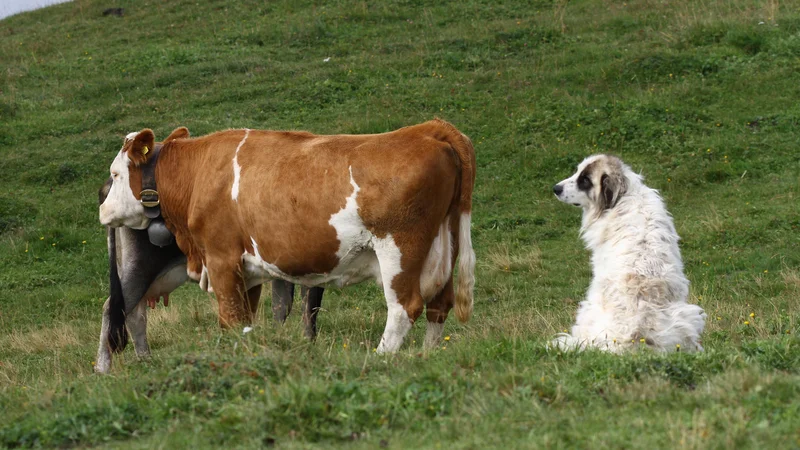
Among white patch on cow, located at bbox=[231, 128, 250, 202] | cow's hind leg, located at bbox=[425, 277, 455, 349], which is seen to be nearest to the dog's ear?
cow's hind leg, located at bbox=[425, 277, 455, 349]

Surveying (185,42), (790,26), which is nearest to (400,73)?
(185,42)

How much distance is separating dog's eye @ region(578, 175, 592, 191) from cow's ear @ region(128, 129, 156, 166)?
385 centimetres

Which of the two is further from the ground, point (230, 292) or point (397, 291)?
point (397, 291)

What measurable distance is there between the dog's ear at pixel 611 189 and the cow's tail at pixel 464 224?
1.22 m

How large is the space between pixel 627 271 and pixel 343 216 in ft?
7.25

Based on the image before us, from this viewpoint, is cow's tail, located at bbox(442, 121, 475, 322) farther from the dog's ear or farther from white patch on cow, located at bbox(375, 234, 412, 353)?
the dog's ear

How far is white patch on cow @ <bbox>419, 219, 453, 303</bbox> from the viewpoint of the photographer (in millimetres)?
7746

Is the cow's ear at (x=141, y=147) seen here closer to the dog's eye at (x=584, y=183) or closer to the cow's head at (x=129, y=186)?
the cow's head at (x=129, y=186)

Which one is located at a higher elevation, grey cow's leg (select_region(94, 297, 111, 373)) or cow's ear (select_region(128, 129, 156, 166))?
cow's ear (select_region(128, 129, 156, 166))

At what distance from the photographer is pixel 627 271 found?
7.49 meters

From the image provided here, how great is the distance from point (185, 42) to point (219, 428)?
18198mm

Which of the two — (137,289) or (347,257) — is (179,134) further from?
(347,257)

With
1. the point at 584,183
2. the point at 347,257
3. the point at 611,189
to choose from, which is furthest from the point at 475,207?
the point at 347,257

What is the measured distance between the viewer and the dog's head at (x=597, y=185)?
8.22 meters
